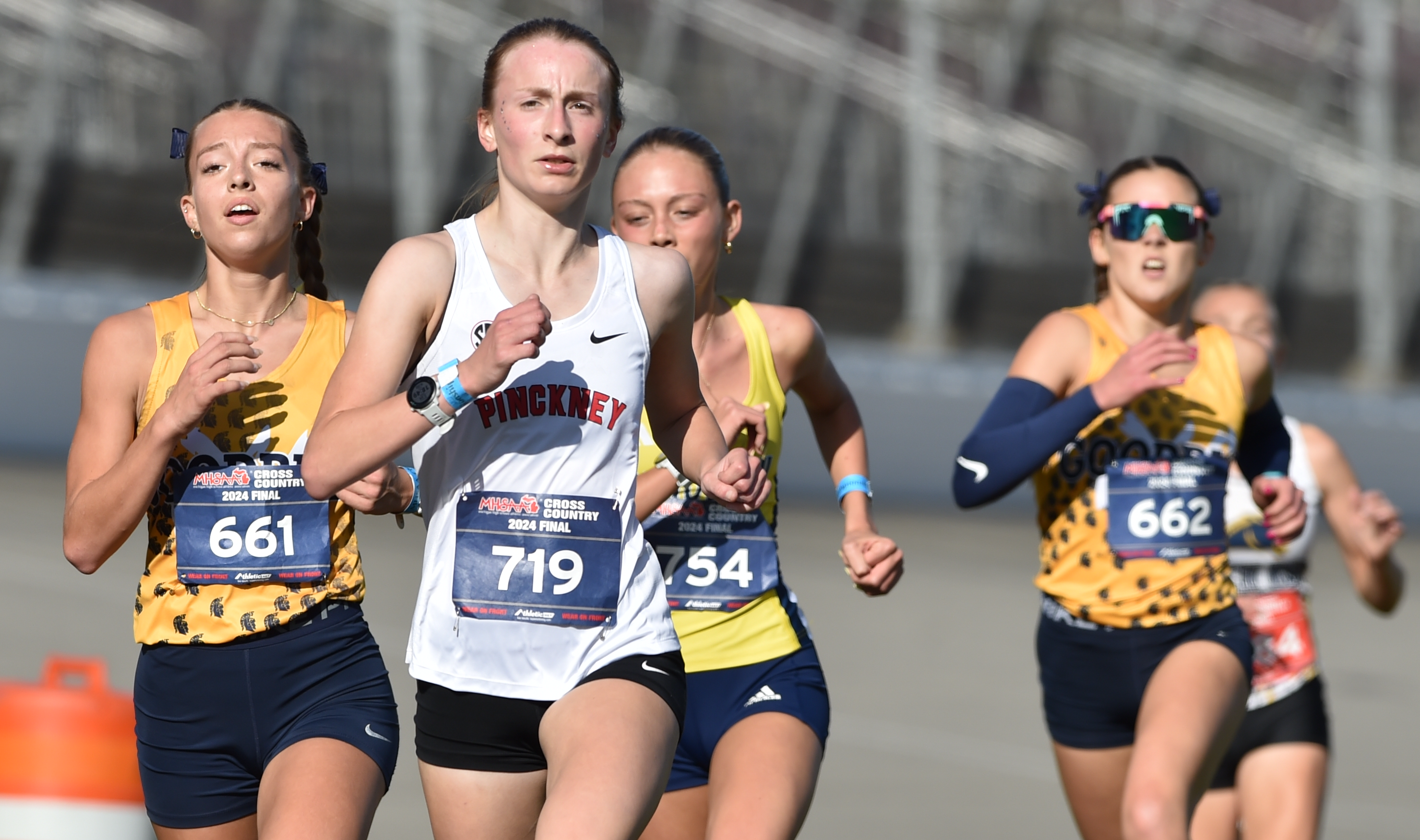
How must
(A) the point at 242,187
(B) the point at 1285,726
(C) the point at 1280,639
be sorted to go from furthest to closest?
(C) the point at 1280,639, (B) the point at 1285,726, (A) the point at 242,187

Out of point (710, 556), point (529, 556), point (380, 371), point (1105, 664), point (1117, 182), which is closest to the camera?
point (380, 371)

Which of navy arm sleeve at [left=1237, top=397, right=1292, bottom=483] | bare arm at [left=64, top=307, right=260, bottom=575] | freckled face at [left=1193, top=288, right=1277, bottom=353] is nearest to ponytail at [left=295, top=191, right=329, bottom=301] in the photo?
bare arm at [left=64, top=307, right=260, bottom=575]

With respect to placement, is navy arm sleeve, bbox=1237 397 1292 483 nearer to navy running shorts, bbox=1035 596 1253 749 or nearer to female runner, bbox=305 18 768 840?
navy running shorts, bbox=1035 596 1253 749

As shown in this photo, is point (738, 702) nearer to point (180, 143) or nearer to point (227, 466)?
point (227, 466)

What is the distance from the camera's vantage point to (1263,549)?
5172 millimetres

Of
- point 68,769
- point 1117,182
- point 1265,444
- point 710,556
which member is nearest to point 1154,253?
point 1117,182

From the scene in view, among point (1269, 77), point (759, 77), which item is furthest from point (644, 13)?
point (1269, 77)

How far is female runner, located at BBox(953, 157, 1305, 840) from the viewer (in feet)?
14.1

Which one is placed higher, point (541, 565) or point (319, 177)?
point (319, 177)

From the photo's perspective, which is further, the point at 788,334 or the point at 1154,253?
the point at 1154,253

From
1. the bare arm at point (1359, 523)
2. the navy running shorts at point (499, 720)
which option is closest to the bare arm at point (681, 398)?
the navy running shorts at point (499, 720)

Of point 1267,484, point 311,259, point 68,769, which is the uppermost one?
point 311,259

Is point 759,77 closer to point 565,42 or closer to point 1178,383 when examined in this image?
point 1178,383

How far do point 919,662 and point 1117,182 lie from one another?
5.40 m
